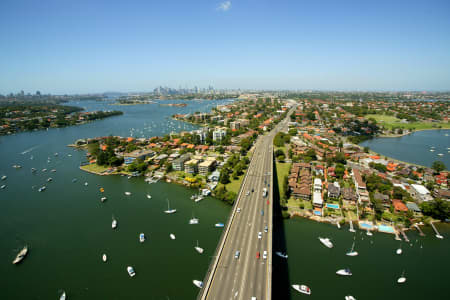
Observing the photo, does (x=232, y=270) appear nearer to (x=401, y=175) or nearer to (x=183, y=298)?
(x=183, y=298)

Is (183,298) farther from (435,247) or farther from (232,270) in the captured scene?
(435,247)

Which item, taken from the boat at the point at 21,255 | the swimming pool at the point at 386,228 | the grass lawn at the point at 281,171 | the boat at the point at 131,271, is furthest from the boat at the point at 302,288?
the boat at the point at 21,255

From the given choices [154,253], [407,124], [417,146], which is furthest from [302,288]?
[407,124]

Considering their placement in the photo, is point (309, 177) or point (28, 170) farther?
point (28, 170)

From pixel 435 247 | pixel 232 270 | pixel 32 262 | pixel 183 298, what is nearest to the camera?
pixel 232 270

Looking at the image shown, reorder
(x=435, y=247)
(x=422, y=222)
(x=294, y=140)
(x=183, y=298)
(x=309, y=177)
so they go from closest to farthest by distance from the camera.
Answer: (x=183, y=298) < (x=435, y=247) < (x=422, y=222) < (x=309, y=177) < (x=294, y=140)

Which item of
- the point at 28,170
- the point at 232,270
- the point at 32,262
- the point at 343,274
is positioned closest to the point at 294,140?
the point at 343,274

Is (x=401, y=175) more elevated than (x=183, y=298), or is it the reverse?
(x=401, y=175)

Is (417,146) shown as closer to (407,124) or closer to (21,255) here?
(407,124)
